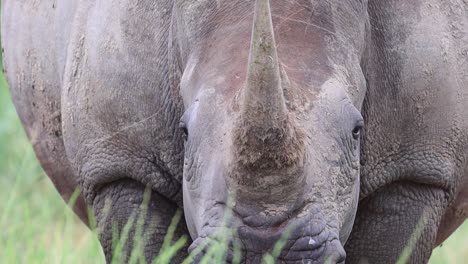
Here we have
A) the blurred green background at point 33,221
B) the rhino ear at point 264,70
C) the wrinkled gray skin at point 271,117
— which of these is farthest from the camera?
the blurred green background at point 33,221

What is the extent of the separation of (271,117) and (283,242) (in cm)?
45

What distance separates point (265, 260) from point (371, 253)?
123 cm

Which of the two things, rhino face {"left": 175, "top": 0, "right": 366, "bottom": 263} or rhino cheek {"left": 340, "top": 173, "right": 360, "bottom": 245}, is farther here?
rhino cheek {"left": 340, "top": 173, "right": 360, "bottom": 245}

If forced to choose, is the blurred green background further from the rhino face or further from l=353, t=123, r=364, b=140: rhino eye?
l=353, t=123, r=364, b=140: rhino eye

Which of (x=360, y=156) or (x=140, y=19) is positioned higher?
(x=140, y=19)

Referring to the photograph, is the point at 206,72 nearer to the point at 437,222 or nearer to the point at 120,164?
the point at 120,164

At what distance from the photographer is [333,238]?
5590 millimetres

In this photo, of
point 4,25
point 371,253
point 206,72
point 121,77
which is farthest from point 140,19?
point 4,25

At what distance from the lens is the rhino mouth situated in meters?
5.49

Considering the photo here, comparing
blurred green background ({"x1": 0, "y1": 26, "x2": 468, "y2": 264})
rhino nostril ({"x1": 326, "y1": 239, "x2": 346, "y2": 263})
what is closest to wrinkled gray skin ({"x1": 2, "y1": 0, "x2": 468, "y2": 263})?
rhino nostril ({"x1": 326, "y1": 239, "x2": 346, "y2": 263})

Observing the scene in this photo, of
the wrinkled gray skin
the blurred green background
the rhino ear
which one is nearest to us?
the rhino ear

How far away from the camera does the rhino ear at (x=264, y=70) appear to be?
209 inches

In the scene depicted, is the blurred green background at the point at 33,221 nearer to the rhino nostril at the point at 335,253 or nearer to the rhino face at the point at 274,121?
the rhino face at the point at 274,121

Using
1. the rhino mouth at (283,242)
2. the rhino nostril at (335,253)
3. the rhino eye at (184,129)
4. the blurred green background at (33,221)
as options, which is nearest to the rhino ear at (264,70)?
the rhino mouth at (283,242)
